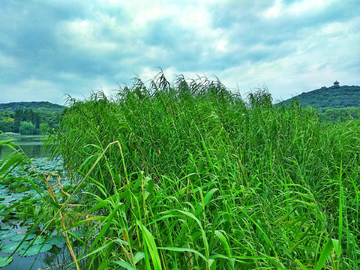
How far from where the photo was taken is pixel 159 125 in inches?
97.4

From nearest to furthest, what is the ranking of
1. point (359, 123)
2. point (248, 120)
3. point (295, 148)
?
point (295, 148) → point (248, 120) → point (359, 123)

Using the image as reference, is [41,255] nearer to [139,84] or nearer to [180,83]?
[139,84]

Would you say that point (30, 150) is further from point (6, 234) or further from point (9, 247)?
point (9, 247)

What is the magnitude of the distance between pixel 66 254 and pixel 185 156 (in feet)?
6.44

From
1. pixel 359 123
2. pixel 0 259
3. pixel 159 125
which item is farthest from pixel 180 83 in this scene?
pixel 0 259

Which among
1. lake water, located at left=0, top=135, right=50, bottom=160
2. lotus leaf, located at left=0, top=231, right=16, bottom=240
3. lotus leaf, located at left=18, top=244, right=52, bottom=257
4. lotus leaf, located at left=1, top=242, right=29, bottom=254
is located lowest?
lotus leaf, located at left=18, top=244, right=52, bottom=257

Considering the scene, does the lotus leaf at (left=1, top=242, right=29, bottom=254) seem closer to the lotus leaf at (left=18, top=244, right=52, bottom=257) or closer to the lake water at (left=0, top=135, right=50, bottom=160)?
the lotus leaf at (left=18, top=244, right=52, bottom=257)

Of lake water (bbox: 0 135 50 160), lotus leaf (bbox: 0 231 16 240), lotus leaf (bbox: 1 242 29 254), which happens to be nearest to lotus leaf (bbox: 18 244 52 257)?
lotus leaf (bbox: 1 242 29 254)

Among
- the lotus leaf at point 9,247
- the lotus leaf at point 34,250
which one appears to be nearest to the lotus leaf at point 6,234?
the lotus leaf at point 9,247

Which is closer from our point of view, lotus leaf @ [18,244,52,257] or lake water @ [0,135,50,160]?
lotus leaf @ [18,244,52,257]

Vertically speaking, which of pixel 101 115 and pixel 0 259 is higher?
pixel 101 115

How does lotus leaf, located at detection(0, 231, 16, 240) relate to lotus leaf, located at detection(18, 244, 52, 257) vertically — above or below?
above

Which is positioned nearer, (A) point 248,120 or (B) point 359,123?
(A) point 248,120

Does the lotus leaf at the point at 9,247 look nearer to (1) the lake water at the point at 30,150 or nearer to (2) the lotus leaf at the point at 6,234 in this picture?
(2) the lotus leaf at the point at 6,234
